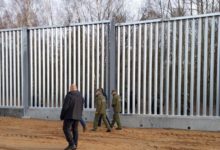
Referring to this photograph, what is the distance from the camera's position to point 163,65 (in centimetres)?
1648

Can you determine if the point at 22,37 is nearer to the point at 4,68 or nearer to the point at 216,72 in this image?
the point at 4,68

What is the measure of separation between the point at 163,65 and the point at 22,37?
25.0 feet

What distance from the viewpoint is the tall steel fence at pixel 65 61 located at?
59.6 ft

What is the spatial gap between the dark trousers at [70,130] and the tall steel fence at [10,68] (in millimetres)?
9479

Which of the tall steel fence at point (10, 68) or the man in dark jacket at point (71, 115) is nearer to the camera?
the man in dark jacket at point (71, 115)

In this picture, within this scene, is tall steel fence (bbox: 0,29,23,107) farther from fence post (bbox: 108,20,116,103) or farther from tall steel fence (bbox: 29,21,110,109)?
fence post (bbox: 108,20,116,103)

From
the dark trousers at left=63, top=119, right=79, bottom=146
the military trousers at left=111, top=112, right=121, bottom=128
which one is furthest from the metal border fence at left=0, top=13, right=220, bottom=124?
the dark trousers at left=63, top=119, right=79, bottom=146

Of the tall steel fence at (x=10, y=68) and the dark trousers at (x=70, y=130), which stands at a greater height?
the tall steel fence at (x=10, y=68)

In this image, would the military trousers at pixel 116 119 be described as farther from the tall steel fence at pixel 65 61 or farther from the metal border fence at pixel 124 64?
the tall steel fence at pixel 65 61

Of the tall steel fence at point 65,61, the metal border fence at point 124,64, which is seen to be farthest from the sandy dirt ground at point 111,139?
the tall steel fence at point 65,61

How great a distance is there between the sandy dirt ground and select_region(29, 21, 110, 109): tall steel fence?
2.20 m

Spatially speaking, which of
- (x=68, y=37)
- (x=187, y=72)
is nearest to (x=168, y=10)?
(x=68, y=37)

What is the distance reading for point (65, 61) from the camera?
19.2 m

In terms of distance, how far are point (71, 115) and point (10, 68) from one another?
34.4 ft
